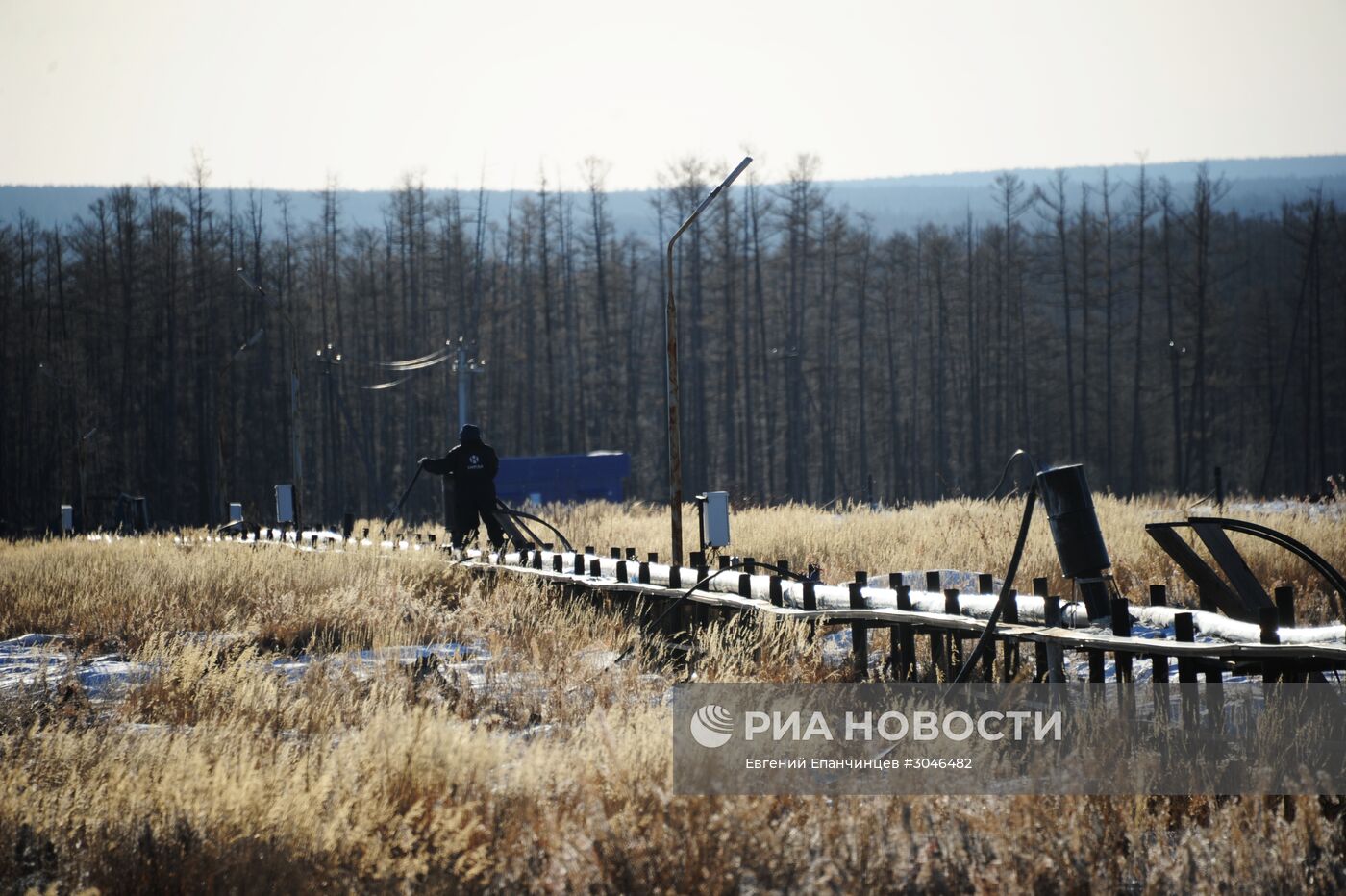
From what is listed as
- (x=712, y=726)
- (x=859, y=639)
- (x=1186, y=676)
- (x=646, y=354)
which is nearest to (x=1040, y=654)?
(x=859, y=639)

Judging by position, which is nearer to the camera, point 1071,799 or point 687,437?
point 1071,799

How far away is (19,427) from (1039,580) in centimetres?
5595

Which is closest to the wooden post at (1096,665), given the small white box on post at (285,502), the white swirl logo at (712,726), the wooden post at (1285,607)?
the wooden post at (1285,607)

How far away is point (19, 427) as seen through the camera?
53344mm

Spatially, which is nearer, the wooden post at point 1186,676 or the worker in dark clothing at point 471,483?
the wooden post at point 1186,676

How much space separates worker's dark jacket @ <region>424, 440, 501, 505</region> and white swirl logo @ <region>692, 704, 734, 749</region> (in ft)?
28.5

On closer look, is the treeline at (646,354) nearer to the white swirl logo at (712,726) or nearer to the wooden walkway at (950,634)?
the wooden walkway at (950,634)

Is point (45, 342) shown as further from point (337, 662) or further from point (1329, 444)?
point (1329, 444)

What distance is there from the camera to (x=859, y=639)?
295 inches

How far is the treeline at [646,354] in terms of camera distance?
52156mm

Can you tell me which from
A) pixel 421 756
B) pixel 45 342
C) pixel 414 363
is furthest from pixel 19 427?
pixel 421 756

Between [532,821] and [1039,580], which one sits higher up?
[1039,580]

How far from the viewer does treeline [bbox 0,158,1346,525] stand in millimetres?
52156

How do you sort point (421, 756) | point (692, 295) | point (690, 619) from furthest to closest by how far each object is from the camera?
point (692, 295) → point (690, 619) → point (421, 756)
